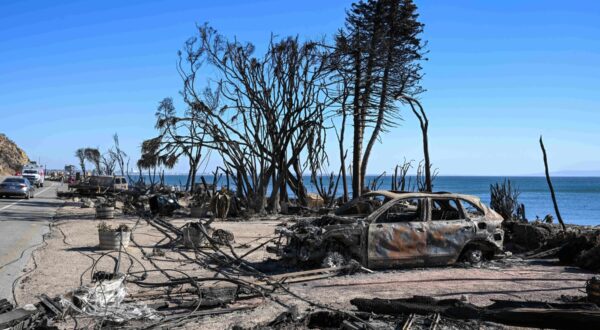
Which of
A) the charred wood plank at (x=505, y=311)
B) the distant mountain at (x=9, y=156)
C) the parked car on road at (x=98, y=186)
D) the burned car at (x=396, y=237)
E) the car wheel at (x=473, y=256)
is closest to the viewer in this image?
the charred wood plank at (x=505, y=311)

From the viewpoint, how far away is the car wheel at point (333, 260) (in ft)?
33.9

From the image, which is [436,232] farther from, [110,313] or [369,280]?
[110,313]

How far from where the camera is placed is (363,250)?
34.4 ft

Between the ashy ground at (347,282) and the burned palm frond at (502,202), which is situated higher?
the burned palm frond at (502,202)

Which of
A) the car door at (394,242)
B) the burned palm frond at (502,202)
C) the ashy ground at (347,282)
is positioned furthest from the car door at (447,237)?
the burned palm frond at (502,202)

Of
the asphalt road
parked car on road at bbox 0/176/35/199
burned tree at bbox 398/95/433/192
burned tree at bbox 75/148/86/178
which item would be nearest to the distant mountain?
burned tree at bbox 75/148/86/178

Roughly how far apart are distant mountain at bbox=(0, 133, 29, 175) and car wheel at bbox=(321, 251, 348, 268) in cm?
9088

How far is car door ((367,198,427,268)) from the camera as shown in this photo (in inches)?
413

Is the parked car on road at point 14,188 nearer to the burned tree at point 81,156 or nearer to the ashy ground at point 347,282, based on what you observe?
the ashy ground at point 347,282

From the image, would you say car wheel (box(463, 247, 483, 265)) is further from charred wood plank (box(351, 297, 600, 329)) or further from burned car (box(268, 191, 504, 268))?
charred wood plank (box(351, 297, 600, 329))

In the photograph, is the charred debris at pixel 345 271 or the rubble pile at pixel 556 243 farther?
the rubble pile at pixel 556 243

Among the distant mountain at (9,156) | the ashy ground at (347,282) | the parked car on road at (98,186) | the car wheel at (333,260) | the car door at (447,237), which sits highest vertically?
the distant mountain at (9,156)

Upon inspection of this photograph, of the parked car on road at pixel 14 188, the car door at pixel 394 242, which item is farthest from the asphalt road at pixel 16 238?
the parked car on road at pixel 14 188

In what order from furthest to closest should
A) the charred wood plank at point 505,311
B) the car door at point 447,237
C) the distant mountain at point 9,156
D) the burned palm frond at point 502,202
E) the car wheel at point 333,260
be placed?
the distant mountain at point 9,156 < the burned palm frond at point 502,202 < the car door at point 447,237 < the car wheel at point 333,260 < the charred wood plank at point 505,311
